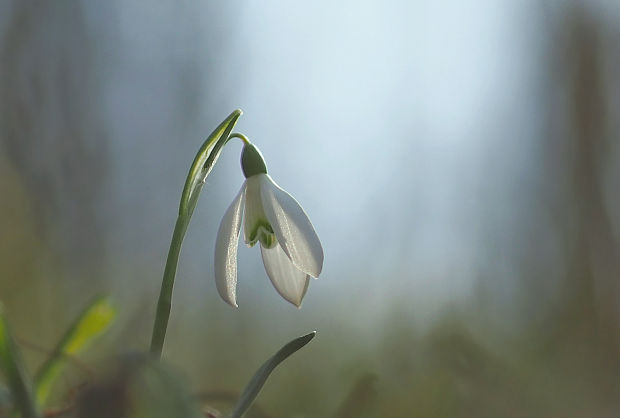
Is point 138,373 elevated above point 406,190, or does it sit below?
below

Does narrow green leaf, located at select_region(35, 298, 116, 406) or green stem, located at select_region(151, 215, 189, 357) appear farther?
narrow green leaf, located at select_region(35, 298, 116, 406)

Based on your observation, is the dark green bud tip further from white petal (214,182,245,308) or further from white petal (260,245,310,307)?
white petal (260,245,310,307)

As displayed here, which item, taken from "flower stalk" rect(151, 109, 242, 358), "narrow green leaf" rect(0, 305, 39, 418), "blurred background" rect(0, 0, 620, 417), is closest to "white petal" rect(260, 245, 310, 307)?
"flower stalk" rect(151, 109, 242, 358)

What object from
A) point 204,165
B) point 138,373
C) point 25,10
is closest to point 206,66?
point 25,10

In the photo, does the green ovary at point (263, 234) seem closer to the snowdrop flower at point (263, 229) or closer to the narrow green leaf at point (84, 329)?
the snowdrop flower at point (263, 229)

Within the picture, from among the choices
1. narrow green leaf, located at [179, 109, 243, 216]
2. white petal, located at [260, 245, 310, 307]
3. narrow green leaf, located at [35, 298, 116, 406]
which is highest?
narrow green leaf, located at [179, 109, 243, 216]

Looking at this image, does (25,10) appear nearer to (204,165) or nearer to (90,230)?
(90,230)
